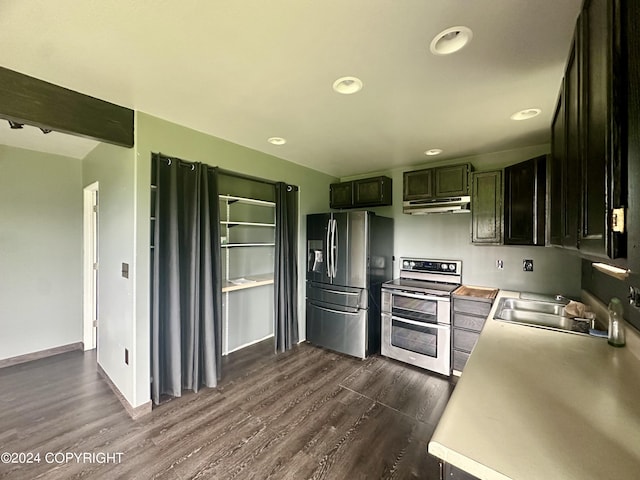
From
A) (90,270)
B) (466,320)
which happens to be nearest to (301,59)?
(466,320)

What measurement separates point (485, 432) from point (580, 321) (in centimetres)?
172

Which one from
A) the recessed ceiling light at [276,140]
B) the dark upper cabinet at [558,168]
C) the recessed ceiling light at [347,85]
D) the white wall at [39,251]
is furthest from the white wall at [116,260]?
the dark upper cabinet at [558,168]

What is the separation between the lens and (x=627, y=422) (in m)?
0.85

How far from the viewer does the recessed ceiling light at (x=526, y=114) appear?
2073 mm

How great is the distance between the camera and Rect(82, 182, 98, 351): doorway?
337 cm

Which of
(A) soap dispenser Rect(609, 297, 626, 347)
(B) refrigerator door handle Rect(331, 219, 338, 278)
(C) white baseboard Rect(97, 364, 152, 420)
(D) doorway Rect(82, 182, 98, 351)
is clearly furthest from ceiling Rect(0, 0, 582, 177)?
(C) white baseboard Rect(97, 364, 152, 420)

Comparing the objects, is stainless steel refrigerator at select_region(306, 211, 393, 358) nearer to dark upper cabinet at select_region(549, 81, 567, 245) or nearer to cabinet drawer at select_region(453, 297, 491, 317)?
cabinet drawer at select_region(453, 297, 491, 317)

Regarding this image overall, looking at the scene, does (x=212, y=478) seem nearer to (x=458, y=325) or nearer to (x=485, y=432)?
(x=485, y=432)

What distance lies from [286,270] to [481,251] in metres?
2.41

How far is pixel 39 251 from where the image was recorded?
10.3ft

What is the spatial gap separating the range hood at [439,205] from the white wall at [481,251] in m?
0.37

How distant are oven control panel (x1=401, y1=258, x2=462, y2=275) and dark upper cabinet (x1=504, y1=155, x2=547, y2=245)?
Answer: 968 millimetres

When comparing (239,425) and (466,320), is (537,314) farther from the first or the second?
(239,425)

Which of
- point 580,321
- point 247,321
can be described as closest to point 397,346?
point 580,321
